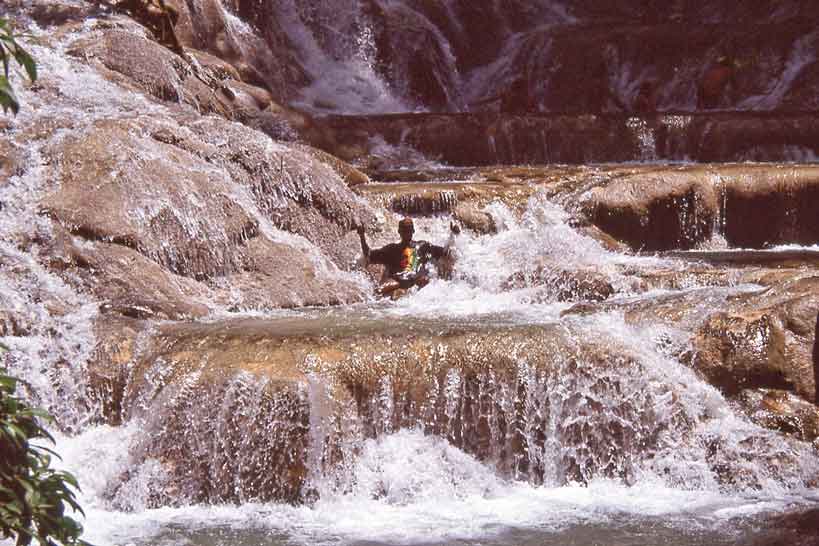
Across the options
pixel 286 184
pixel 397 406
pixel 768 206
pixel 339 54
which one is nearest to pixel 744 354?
pixel 397 406

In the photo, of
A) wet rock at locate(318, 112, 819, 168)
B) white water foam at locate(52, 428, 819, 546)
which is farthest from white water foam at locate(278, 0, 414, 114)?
white water foam at locate(52, 428, 819, 546)

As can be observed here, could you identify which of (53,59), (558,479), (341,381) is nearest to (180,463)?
(341,381)

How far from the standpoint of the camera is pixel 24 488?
3168 mm

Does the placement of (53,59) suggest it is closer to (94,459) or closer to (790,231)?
(94,459)

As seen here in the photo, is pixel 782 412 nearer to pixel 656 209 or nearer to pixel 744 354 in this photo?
pixel 744 354

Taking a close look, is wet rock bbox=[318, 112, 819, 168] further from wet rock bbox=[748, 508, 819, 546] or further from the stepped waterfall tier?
wet rock bbox=[748, 508, 819, 546]

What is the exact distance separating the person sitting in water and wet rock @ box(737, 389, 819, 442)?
13.4 feet

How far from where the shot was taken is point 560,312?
9.48m

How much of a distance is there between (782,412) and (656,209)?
5.53 m

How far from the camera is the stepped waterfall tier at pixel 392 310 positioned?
7551 mm

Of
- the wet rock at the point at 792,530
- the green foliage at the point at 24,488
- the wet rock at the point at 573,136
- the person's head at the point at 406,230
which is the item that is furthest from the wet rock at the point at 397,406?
the wet rock at the point at 573,136

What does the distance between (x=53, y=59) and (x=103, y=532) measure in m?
7.48

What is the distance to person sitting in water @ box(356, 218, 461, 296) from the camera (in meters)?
11.6

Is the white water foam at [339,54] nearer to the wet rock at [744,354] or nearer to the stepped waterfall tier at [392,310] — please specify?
the stepped waterfall tier at [392,310]
